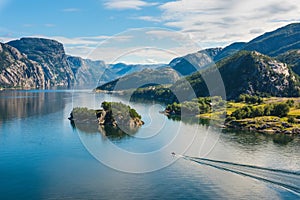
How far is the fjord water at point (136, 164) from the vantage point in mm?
66625

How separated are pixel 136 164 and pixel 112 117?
64.8m

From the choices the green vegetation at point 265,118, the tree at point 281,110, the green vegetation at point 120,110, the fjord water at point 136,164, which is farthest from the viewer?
the tree at point 281,110

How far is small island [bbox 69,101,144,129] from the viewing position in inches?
5492

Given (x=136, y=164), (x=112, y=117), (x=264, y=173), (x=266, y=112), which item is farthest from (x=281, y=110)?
(x=136, y=164)

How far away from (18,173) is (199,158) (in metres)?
45.0

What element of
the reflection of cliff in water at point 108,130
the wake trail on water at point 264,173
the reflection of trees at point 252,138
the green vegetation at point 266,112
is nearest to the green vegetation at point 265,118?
the green vegetation at point 266,112

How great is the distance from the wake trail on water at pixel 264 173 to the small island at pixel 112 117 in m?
54.9

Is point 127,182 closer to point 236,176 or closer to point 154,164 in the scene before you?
point 154,164

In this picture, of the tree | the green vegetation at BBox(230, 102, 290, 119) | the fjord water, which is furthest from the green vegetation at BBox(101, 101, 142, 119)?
the tree

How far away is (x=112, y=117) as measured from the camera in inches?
5787

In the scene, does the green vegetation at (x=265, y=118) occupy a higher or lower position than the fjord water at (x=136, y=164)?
higher

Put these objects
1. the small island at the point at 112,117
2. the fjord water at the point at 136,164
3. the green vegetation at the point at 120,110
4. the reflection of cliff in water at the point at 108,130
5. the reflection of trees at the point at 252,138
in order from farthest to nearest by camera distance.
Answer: the small island at the point at 112,117 → the green vegetation at the point at 120,110 → the reflection of cliff in water at the point at 108,130 → the reflection of trees at the point at 252,138 → the fjord water at the point at 136,164

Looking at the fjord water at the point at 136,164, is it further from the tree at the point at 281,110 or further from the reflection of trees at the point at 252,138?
the tree at the point at 281,110

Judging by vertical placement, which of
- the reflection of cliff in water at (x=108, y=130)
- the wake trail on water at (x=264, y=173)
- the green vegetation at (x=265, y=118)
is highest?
the green vegetation at (x=265, y=118)
